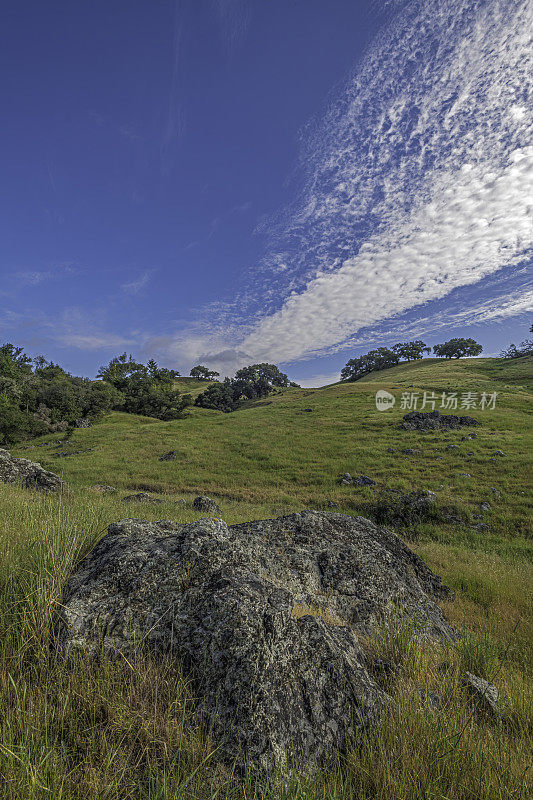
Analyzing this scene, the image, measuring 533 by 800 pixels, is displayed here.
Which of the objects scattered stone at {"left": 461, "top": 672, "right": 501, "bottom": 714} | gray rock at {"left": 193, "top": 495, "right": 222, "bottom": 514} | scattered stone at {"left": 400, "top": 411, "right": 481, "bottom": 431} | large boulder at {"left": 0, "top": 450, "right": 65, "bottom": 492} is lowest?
gray rock at {"left": 193, "top": 495, "right": 222, "bottom": 514}

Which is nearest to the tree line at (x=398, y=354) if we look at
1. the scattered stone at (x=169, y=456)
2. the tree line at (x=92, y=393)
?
the tree line at (x=92, y=393)

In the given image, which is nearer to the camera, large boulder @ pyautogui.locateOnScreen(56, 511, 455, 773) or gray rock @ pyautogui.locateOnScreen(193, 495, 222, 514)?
large boulder @ pyautogui.locateOnScreen(56, 511, 455, 773)

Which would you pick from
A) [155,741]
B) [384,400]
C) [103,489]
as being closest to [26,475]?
[103,489]

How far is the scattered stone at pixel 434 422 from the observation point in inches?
1278

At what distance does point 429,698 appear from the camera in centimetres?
273

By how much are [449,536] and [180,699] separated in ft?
48.6

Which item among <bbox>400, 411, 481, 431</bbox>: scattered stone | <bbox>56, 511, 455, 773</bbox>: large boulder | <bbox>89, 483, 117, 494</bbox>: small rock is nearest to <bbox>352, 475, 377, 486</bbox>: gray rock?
<bbox>400, 411, 481, 431</bbox>: scattered stone

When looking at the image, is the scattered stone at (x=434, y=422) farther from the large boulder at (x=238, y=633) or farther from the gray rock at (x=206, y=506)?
the large boulder at (x=238, y=633)

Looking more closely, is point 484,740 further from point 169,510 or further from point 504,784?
point 169,510

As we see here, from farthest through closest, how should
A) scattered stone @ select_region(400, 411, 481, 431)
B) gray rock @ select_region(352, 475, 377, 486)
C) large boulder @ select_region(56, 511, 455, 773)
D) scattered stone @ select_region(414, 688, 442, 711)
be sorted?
scattered stone @ select_region(400, 411, 481, 431)
gray rock @ select_region(352, 475, 377, 486)
scattered stone @ select_region(414, 688, 442, 711)
large boulder @ select_region(56, 511, 455, 773)

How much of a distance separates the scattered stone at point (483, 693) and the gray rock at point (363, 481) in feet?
58.9

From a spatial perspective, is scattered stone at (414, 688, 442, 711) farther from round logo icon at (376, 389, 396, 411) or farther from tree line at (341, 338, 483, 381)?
tree line at (341, 338, 483, 381)

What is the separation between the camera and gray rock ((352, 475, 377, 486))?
20538 mm

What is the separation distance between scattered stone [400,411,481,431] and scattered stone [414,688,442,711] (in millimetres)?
32808
